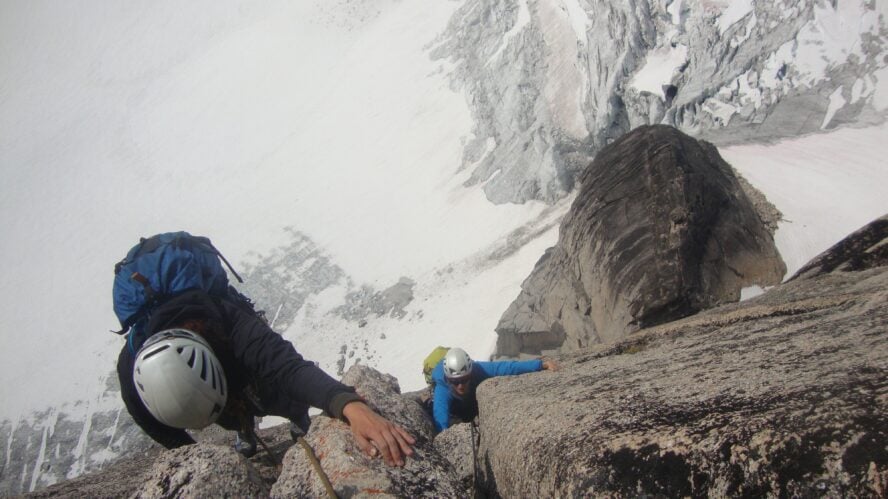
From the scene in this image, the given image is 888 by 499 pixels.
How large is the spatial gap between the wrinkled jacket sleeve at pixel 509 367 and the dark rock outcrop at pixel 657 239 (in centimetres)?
415

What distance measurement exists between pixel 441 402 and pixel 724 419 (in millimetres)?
4580

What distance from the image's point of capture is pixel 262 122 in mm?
67188

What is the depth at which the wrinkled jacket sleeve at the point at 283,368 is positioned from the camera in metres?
3.27

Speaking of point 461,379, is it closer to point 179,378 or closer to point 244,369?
point 244,369

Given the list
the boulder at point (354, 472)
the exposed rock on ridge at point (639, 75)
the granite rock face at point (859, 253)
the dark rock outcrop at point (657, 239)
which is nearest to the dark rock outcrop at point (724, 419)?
the boulder at point (354, 472)

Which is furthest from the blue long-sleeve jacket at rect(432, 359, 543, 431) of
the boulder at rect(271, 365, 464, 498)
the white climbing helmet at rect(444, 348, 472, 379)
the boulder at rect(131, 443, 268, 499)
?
the boulder at rect(131, 443, 268, 499)

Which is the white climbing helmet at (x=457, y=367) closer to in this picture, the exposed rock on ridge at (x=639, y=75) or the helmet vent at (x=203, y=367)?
the helmet vent at (x=203, y=367)

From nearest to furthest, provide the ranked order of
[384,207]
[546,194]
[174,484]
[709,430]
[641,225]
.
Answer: [709,430] < [174,484] < [641,225] < [546,194] < [384,207]

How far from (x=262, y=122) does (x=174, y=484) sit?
69.9 m

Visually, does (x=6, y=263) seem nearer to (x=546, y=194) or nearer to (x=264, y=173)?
(x=264, y=173)

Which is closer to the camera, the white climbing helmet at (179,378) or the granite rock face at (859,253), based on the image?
the white climbing helmet at (179,378)

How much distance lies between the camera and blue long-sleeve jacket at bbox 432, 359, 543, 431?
6.76 meters

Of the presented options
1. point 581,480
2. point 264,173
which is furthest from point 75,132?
point 581,480

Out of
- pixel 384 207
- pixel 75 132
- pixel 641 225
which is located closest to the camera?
pixel 641 225
